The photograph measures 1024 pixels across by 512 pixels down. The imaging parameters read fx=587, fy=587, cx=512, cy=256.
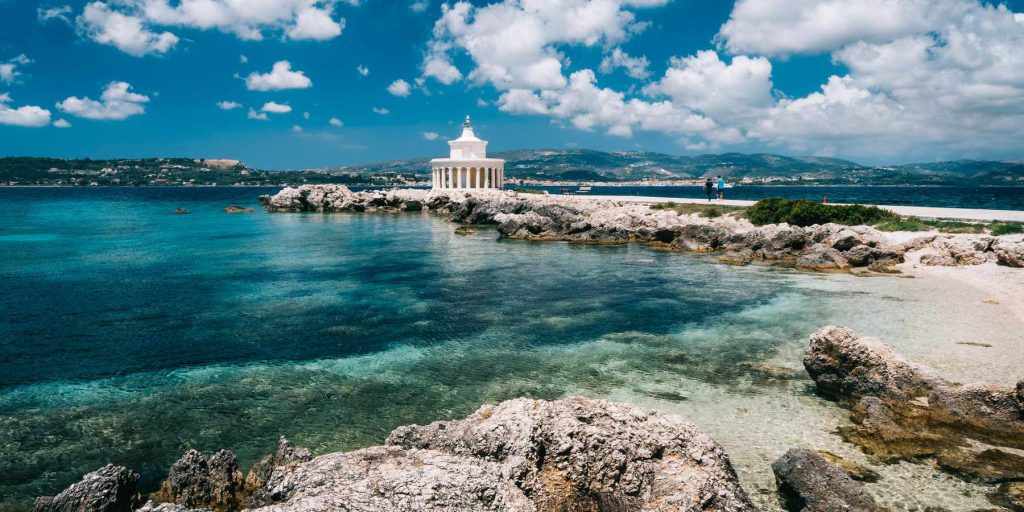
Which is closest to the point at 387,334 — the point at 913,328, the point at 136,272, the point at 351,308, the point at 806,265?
the point at 351,308

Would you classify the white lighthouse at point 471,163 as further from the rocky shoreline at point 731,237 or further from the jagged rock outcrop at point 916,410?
the jagged rock outcrop at point 916,410

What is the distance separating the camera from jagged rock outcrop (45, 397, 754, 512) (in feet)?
19.5

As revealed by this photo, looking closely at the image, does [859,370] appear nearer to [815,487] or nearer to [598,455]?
[815,487]

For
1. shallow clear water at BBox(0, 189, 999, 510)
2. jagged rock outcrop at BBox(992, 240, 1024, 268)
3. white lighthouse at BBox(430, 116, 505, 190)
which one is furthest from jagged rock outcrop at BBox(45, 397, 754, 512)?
white lighthouse at BBox(430, 116, 505, 190)

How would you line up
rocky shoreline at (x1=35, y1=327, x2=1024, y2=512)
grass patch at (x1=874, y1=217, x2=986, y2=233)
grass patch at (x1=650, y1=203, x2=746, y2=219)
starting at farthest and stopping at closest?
grass patch at (x1=650, y1=203, x2=746, y2=219), grass patch at (x1=874, y1=217, x2=986, y2=233), rocky shoreline at (x1=35, y1=327, x2=1024, y2=512)

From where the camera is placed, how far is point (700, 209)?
5081cm

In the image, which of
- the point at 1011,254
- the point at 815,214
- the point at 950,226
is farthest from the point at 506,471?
the point at 950,226

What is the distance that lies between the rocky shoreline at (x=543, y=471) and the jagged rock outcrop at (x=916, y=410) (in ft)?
0.14

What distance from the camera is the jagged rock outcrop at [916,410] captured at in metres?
9.71

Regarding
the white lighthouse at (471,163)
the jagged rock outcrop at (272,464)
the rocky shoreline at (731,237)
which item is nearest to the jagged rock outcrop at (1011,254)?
the rocky shoreline at (731,237)

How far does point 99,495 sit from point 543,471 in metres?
5.74

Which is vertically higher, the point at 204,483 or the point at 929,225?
the point at 929,225

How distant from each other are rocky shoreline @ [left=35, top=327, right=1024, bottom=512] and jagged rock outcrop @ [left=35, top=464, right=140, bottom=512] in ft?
0.05

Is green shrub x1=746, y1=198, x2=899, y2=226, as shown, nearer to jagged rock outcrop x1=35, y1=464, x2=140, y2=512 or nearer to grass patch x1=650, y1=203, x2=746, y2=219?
grass patch x1=650, y1=203, x2=746, y2=219
